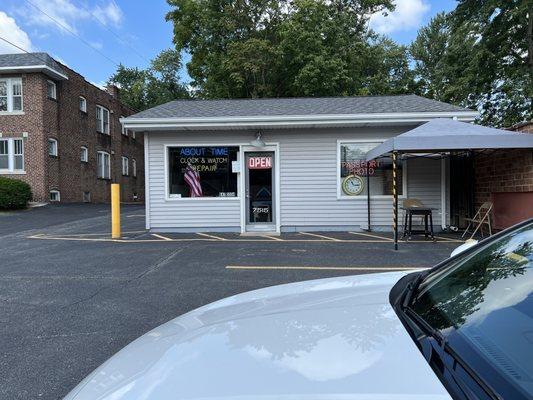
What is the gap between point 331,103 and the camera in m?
13.3

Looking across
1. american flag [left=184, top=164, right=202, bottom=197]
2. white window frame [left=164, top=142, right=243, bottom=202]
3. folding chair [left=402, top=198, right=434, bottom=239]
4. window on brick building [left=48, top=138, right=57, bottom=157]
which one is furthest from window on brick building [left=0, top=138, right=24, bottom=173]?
folding chair [left=402, top=198, right=434, bottom=239]

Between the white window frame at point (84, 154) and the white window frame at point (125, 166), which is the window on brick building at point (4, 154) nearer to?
the white window frame at point (84, 154)

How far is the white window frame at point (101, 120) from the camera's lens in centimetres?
2722

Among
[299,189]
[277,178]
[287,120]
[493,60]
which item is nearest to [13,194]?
[277,178]

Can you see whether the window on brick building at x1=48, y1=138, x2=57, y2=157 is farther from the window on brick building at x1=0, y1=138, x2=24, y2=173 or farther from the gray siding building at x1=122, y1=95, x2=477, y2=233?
the gray siding building at x1=122, y1=95, x2=477, y2=233

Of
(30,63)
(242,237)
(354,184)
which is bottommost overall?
(242,237)

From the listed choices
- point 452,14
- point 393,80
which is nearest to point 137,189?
point 393,80

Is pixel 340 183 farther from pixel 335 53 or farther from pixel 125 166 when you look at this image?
pixel 125 166

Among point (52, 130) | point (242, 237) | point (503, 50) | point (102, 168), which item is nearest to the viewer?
point (242, 237)

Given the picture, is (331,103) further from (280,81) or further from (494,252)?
(280,81)

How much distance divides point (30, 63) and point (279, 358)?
911 inches

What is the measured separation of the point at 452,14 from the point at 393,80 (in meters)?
10.6

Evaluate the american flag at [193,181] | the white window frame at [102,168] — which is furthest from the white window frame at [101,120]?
the american flag at [193,181]

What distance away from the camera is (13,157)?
69.5 ft
